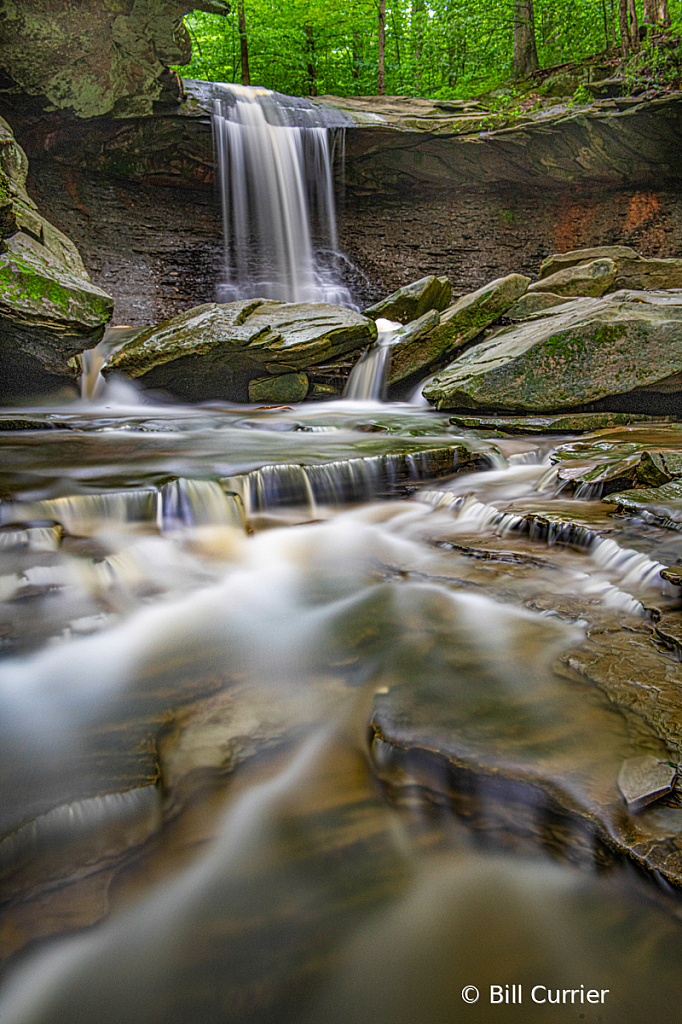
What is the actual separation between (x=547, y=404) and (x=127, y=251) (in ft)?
32.5

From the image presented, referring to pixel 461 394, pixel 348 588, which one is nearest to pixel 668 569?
pixel 348 588

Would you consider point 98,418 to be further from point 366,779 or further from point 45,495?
point 366,779

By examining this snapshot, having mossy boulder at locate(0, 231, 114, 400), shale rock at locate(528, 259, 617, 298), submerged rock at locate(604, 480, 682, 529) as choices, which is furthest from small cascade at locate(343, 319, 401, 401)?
submerged rock at locate(604, 480, 682, 529)

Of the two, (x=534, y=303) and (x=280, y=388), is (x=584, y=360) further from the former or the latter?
(x=280, y=388)

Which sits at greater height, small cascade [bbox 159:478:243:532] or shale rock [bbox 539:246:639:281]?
shale rock [bbox 539:246:639:281]

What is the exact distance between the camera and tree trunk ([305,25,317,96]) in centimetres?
1460

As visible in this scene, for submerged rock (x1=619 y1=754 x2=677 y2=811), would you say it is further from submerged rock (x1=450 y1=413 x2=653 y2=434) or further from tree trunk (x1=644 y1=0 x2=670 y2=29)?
tree trunk (x1=644 y1=0 x2=670 y2=29)

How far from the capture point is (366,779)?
66.9 inches

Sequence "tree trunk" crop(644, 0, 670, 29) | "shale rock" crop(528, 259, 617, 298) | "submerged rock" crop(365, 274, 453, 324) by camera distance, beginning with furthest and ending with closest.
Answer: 1. "tree trunk" crop(644, 0, 670, 29)
2. "submerged rock" crop(365, 274, 453, 324)
3. "shale rock" crop(528, 259, 617, 298)

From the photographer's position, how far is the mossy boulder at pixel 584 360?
603 cm

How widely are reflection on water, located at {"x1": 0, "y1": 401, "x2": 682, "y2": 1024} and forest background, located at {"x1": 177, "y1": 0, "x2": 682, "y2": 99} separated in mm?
14845

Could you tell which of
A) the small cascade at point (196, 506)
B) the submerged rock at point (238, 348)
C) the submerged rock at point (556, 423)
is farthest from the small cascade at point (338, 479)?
the submerged rock at point (238, 348)

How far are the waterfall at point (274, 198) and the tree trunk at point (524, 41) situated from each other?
5701mm

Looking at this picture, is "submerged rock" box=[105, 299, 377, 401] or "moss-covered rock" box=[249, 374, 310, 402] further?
"moss-covered rock" box=[249, 374, 310, 402]
